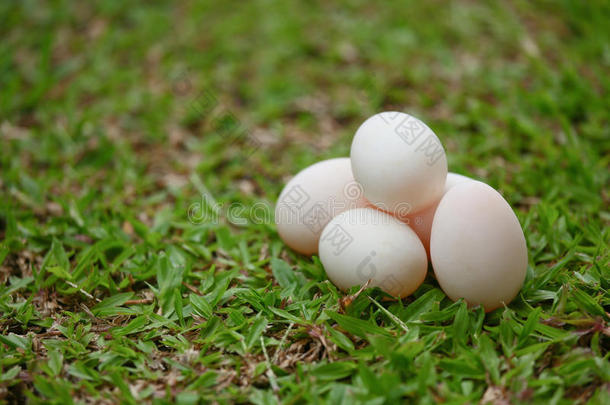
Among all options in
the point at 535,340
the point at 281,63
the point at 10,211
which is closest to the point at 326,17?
the point at 281,63

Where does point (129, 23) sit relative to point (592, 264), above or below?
above

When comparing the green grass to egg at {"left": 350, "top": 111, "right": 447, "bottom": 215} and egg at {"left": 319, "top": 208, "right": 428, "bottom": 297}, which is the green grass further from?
egg at {"left": 350, "top": 111, "right": 447, "bottom": 215}

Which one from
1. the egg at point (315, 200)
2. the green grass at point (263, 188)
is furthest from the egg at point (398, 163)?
the green grass at point (263, 188)

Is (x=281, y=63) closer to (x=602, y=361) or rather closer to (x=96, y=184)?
(x=96, y=184)

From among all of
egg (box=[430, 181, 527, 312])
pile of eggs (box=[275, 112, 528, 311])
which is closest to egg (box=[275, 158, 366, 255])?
pile of eggs (box=[275, 112, 528, 311])

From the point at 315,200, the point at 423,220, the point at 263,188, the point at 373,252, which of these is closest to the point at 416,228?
the point at 423,220

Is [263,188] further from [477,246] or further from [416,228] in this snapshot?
[477,246]
